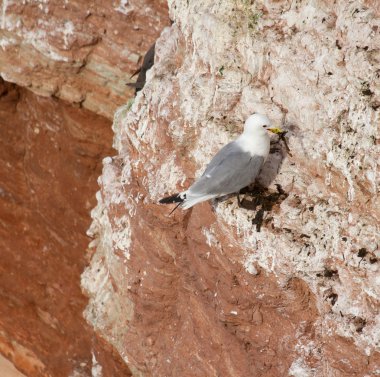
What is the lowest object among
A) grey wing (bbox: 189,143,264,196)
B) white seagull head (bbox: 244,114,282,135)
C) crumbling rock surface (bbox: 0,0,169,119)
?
crumbling rock surface (bbox: 0,0,169,119)

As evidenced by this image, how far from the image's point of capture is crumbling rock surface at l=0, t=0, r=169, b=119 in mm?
8516

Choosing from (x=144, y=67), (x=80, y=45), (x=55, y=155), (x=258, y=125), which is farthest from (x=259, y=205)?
(x=55, y=155)

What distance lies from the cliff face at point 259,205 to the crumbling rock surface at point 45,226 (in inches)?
95.5

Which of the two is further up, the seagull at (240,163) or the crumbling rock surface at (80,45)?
the seagull at (240,163)

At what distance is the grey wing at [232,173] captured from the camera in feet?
17.9

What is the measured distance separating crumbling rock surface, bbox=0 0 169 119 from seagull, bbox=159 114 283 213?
321cm

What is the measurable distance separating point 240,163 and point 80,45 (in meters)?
3.99

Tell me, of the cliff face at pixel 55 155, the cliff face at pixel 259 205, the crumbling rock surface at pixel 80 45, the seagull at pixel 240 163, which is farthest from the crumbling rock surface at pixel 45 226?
the seagull at pixel 240 163

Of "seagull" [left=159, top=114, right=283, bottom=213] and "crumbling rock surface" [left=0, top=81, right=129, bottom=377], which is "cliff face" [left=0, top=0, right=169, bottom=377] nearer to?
"crumbling rock surface" [left=0, top=81, right=129, bottom=377]

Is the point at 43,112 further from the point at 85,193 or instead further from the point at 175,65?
the point at 175,65

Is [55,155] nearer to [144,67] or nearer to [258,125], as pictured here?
[144,67]

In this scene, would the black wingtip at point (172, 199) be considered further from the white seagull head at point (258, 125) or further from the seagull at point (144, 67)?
the seagull at point (144, 67)

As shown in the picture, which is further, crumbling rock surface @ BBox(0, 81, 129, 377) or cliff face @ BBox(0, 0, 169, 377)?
crumbling rock surface @ BBox(0, 81, 129, 377)

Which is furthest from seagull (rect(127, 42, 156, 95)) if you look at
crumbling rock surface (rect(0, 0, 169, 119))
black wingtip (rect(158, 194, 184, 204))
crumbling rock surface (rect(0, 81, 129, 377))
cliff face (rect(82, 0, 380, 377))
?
black wingtip (rect(158, 194, 184, 204))
